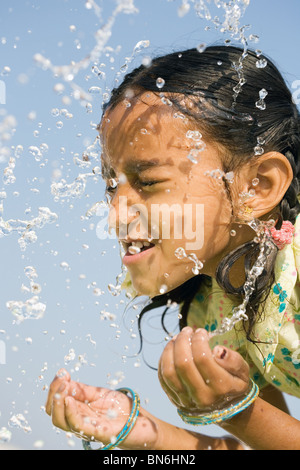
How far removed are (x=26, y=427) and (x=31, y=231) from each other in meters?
0.99

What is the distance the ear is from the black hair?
0.06 m

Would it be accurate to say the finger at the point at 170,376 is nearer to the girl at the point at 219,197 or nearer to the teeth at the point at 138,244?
the girl at the point at 219,197

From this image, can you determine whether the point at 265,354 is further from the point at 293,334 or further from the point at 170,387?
the point at 170,387

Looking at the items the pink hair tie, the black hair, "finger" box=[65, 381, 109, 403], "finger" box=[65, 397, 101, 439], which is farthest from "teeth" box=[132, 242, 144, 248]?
"finger" box=[65, 397, 101, 439]

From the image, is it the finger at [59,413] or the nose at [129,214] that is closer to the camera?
the finger at [59,413]

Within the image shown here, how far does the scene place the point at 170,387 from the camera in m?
2.23

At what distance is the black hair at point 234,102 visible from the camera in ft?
8.94

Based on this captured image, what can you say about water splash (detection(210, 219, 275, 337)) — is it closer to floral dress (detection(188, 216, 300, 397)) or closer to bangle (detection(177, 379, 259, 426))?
floral dress (detection(188, 216, 300, 397))

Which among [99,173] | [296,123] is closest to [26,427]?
[99,173]

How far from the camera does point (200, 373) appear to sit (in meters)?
2.16

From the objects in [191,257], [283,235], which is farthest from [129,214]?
[283,235]

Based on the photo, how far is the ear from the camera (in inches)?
110

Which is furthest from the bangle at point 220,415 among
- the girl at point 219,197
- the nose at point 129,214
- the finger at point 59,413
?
the nose at point 129,214

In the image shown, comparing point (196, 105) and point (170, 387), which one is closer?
point (170, 387)
